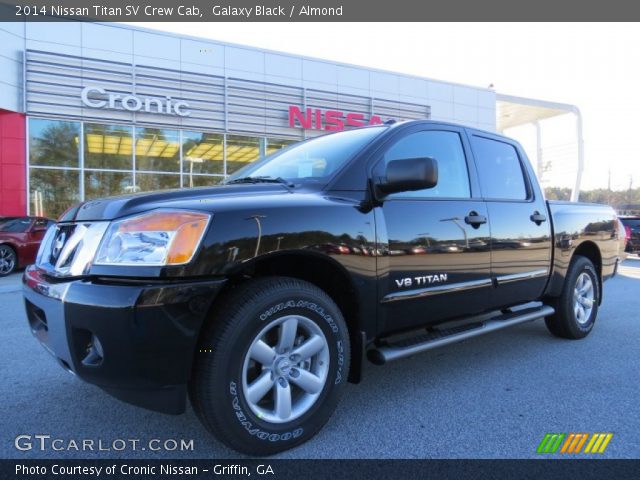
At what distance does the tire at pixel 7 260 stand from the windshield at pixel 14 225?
39cm

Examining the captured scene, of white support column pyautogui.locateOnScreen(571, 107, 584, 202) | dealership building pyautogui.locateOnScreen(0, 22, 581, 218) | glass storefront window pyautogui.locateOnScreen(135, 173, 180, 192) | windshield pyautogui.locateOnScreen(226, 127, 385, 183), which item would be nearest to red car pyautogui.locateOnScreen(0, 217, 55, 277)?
dealership building pyautogui.locateOnScreen(0, 22, 581, 218)

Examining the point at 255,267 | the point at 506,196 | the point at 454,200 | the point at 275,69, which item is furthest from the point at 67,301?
the point at 275,69

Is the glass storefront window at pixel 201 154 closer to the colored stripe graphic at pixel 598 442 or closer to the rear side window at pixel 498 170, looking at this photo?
the rear side window at pixel 498 170

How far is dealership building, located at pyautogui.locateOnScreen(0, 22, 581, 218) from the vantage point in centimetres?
1379

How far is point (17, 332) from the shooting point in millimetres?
4598

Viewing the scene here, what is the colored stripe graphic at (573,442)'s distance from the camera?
7.78 ft

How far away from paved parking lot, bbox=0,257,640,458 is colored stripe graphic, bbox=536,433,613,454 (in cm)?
4

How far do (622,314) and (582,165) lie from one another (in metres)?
22.7

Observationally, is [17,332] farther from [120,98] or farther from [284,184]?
[120,98]

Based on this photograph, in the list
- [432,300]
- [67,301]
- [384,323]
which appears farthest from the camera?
[432,300]

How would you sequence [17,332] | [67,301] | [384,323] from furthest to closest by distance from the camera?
[17,332] < [384,323] < [67,301]

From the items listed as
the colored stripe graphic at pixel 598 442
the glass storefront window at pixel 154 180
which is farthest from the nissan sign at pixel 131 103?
the colored stripe graphic at pixel 598 442

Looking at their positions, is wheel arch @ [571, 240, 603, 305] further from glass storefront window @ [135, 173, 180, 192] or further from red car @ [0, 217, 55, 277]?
glass storefront window @ [135, 173, 180, 192]

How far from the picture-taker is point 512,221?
3.63 metres
